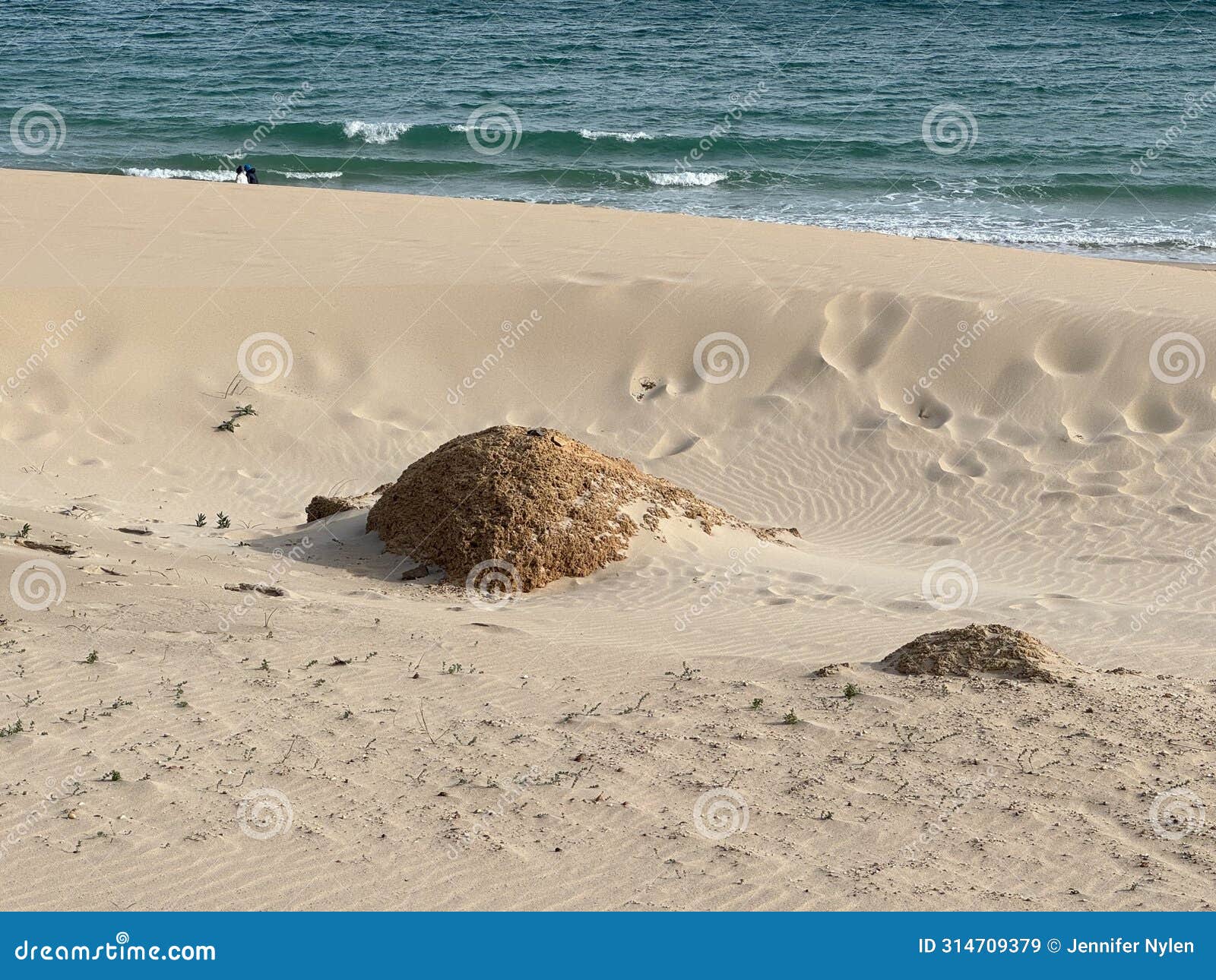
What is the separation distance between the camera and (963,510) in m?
11.2

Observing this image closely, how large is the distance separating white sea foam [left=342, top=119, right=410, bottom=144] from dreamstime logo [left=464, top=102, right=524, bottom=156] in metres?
1.61

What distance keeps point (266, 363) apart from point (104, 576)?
6.04 m

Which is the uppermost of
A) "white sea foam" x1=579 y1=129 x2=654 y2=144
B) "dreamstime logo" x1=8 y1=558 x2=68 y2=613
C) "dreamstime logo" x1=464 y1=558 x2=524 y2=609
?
"white sea foam" x1=579 y1=129 x2=654 y2=144

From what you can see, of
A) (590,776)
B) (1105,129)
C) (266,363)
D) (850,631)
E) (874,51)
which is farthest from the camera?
(874,51)

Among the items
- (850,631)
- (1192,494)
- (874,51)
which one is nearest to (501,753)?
(850,631)

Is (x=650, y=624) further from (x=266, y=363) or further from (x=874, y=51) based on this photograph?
(x=874, y=51)
